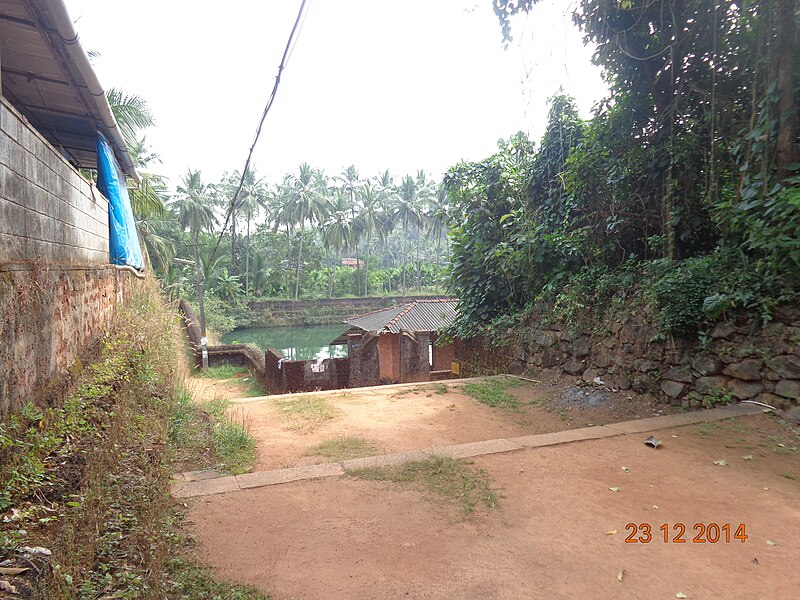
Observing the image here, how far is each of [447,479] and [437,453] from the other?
527 mm

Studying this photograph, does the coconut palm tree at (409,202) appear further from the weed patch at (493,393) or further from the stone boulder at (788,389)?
the stone boulder at (788,389)

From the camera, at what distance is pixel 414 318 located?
53.5 ft

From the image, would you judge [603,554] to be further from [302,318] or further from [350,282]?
[350,282]

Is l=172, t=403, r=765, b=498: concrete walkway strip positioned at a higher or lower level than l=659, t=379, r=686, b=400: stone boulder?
lower

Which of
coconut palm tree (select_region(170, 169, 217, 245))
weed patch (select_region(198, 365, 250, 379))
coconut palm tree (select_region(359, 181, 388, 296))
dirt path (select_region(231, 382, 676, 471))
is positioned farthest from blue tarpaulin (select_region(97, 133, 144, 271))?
coconut palm tree (select_region(359, 181, 388, 296))

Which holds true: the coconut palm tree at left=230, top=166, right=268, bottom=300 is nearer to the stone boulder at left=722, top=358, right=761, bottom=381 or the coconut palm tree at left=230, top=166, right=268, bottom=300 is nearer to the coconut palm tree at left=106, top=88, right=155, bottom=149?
the coconut palm tree at left=106, top=88, right=155, bottom=149

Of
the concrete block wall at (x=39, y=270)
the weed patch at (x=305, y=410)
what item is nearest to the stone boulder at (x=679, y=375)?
the weed patch at (x=305, y=410)

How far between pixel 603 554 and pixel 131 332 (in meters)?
6.11

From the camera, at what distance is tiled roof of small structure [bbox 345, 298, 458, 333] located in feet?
50.9

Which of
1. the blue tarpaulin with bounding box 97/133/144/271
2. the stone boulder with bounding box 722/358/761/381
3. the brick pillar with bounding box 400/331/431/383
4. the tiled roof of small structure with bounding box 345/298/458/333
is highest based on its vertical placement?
the blue tarpaulin with bounding box 97/133/144/271

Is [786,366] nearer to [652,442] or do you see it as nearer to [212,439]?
[652,442]

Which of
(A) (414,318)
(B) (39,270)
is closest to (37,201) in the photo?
(B) (39,270)

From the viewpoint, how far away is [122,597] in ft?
6.35

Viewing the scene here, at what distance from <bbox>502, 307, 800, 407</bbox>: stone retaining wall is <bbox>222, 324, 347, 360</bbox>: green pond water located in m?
24.1
